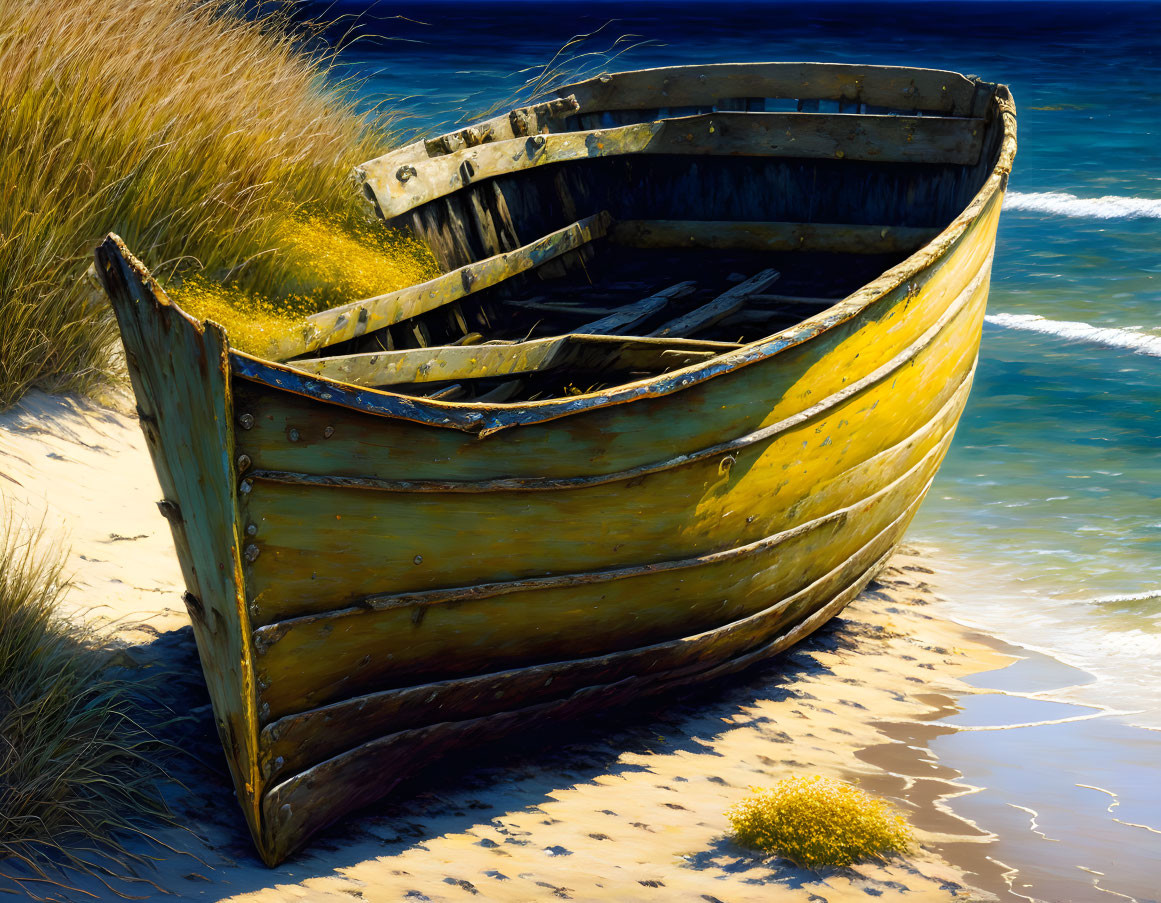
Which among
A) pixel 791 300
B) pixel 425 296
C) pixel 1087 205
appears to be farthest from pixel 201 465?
pixel 1087 205

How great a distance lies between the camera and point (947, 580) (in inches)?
245

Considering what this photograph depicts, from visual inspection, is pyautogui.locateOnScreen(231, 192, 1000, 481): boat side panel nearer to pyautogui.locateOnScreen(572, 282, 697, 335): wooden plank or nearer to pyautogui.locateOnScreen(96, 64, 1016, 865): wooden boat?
pyautogui.locateOnScreen(96, 64, 1016, 865): wooden boat

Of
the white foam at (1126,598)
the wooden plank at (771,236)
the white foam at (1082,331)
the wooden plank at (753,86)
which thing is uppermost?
the wooden plank at (753,86)

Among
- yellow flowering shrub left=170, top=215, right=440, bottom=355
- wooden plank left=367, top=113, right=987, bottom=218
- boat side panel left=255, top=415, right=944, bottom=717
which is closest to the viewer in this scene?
boat side panel left=255, top=415, right=944, bottom=717

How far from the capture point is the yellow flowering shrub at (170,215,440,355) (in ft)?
15.7

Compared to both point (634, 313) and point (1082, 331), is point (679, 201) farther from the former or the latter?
point (1082, 331)

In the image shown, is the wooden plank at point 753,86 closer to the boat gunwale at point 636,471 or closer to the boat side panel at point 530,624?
the boat gunwale at point 636,471

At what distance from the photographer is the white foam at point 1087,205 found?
17297 mm

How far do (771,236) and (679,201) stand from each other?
2.38 feet

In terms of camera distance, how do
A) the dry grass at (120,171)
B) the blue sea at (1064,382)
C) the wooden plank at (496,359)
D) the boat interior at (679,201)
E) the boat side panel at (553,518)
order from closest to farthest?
the boat side panel at (553,518) → the wooden plank at (496,359) → the dry grass at (120,171) → the boat interior at (679,201) → the blue sea at (1064,382)

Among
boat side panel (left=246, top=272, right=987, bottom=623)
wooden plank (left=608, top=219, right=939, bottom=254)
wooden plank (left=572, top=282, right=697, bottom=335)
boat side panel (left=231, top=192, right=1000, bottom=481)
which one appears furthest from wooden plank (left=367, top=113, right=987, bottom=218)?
boat side panel (left=246, top=272, right=987, bottom=623)

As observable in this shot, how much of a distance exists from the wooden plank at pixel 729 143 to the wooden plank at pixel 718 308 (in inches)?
33.2

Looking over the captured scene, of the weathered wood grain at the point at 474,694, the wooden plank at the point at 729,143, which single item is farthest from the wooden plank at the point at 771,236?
the weathered wood grain at the point at 474,694

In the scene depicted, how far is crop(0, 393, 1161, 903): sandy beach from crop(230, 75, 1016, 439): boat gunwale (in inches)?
50.9
